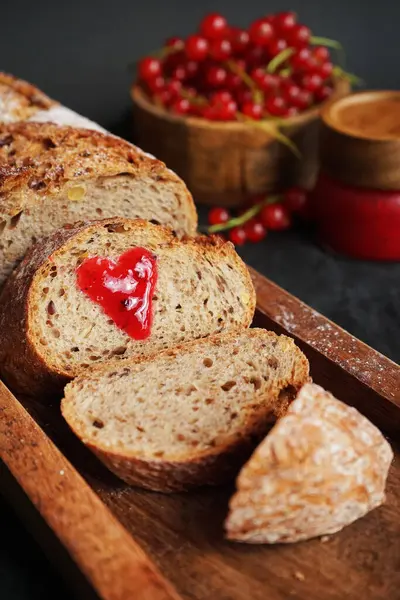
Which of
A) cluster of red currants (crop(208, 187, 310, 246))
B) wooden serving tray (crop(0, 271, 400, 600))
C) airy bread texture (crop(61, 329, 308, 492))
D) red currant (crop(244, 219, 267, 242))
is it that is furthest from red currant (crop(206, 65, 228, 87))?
wooden serving tray (crop(0, 271, 400, 600))

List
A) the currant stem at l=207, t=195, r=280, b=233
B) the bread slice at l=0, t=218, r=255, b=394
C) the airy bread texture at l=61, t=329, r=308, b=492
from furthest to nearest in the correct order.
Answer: the currant stem at l=207, t=195, r=280, b=233 < the bread slice at l=0, t=218, r=255, b=394 < the airy bread texture at l=61, t=329, r=308, b=492

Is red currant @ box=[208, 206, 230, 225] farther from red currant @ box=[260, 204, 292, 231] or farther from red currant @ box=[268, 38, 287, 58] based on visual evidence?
red currant @ box=[268, 38, 287, 58]

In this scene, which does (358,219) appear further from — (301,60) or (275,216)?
(301,60)

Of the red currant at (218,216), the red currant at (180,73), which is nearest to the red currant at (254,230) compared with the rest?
the red currant at (218,216)

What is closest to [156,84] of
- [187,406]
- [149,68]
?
[149,68]

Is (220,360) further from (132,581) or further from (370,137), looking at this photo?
(370,137)

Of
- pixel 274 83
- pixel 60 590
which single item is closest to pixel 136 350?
pixel 60 590
